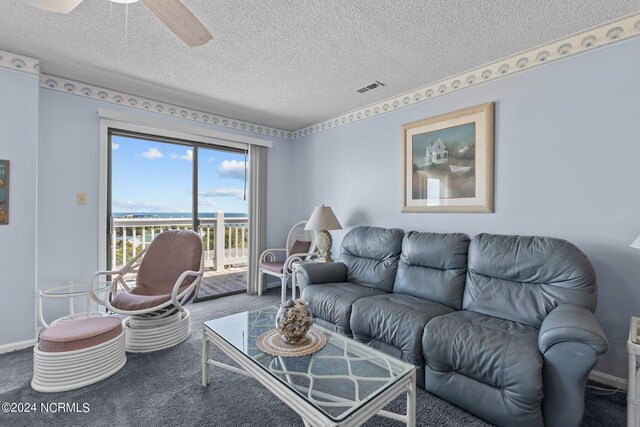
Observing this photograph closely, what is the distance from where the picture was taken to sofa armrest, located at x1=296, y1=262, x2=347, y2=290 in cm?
293

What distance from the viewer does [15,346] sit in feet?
7.99

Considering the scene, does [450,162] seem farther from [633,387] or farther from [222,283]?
[222,283]

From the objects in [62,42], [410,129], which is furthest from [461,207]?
[62,42]

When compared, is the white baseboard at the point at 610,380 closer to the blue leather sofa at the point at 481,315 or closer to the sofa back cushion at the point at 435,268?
the blue leather sofa at the point at 481,315

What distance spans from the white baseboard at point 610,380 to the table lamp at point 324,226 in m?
2.41

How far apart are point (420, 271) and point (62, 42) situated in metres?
3.41

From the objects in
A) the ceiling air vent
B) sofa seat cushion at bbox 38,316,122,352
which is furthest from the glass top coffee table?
the ceiling air vent

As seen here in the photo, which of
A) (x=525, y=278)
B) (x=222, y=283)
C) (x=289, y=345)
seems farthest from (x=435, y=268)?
(x=222, y=283)

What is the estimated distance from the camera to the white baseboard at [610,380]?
1.94 meters

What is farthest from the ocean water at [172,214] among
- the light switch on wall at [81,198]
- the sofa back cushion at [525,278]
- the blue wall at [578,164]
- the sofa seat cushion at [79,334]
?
the blue wall at [578,164]

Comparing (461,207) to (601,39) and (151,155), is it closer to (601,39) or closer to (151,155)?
(601,39)

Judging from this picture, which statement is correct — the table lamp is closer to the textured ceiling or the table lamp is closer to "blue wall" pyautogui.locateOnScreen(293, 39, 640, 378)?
"blue wall" pyautogui.locateOnScreen(293, 39, 640, 378)

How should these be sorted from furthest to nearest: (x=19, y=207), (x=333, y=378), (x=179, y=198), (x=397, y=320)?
1. (x=179, y=198)
2. (x=19, y=207)
3. (x=397, y=320)
4. (x=333, y=378)

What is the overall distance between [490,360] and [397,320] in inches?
23.5
